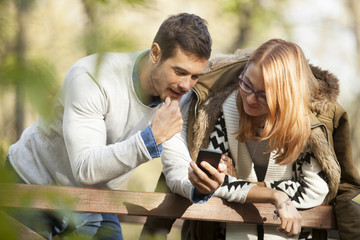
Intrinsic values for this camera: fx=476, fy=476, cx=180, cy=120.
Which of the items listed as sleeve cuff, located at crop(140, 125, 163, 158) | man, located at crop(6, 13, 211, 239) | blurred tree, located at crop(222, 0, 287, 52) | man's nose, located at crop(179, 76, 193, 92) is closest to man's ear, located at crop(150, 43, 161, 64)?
man, located at crop(6, 13, 211, 239)

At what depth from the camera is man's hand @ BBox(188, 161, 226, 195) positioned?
5.70ft

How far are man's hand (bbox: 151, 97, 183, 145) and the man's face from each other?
0.33 meters

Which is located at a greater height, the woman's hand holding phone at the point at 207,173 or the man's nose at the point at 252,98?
the man's nose at the point at 252,98

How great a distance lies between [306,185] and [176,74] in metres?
0.74

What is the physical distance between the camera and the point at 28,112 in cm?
44

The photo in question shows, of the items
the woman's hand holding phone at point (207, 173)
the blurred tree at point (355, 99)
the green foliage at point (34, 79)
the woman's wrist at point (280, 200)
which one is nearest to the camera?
the green foliage at point (34, 79)

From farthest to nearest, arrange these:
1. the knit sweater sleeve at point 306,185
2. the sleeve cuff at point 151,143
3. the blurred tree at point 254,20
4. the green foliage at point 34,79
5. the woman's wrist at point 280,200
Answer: the blurred tree at point 254,20 < the knit sweater sleeve at point 306,185 < the woman's wrist at point 280,200 < the sleeve cuff at point 151,143 < the green foliage at point 34,79

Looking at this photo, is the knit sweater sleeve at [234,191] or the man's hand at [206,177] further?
the knit sweater sleeve at [234,191]

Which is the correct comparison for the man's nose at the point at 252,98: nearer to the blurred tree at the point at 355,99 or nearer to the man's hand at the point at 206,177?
the man's hand at the point at 206,177

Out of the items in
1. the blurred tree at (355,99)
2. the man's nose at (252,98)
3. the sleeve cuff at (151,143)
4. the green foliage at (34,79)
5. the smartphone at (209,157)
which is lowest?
the blurred tree at (355,99)

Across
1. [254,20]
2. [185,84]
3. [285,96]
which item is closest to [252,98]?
[285,96]

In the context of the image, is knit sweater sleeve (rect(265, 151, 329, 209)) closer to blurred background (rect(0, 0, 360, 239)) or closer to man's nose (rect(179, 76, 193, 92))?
A: man's nose (rect(179, 76, 193, 92))

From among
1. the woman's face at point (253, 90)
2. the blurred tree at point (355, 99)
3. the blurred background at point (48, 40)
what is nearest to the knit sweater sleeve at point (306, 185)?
the woman's face at point (253, 90)

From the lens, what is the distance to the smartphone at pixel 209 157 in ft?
5.59
